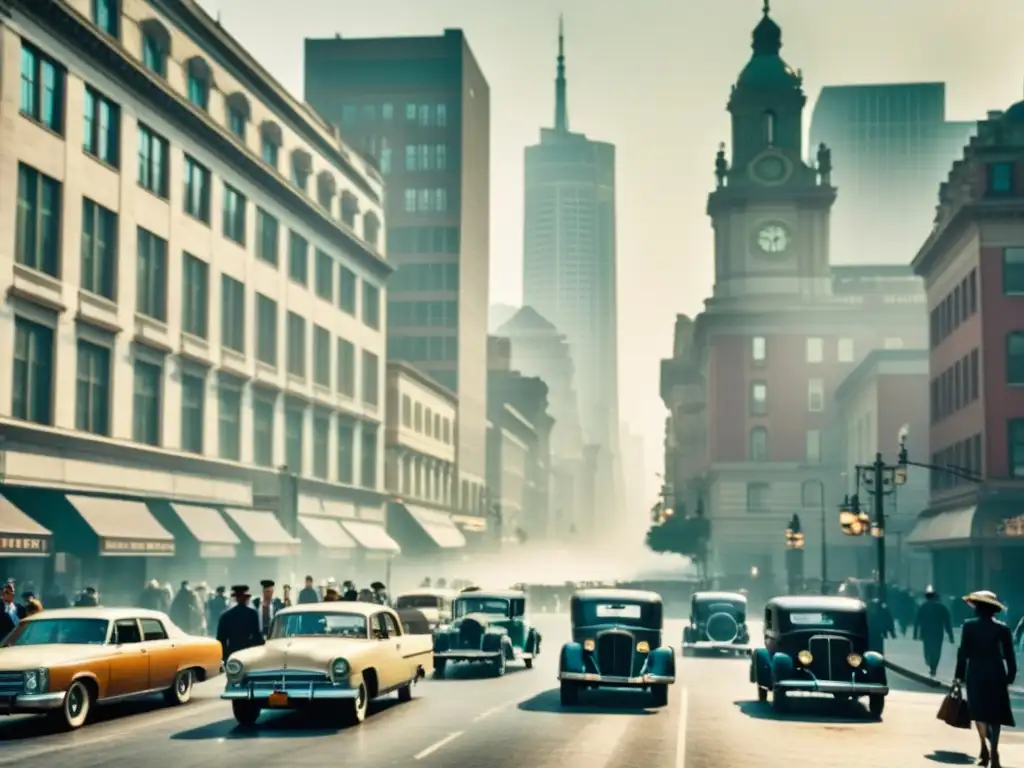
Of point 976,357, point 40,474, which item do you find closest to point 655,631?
point 40,474

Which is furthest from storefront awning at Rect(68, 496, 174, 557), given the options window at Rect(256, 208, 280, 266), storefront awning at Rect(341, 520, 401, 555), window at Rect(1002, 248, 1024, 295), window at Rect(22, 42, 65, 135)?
window at Rect(1002, 248, 1024, 295)

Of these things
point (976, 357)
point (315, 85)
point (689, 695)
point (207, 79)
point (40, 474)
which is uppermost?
point (315, 85)

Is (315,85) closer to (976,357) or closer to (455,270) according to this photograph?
(455,270)

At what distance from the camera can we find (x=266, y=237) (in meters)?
65.8

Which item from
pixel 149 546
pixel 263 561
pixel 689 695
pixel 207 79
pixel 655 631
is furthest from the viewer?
pixel 263 561

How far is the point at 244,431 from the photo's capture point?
61.1 m

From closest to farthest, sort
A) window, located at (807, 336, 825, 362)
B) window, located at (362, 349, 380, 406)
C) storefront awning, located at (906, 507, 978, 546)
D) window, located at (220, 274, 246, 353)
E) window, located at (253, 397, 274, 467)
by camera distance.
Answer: window, located at (220, 274, 246, 353) → window, located at (253, 397, 274, 467) → storefront awning, located at (906, 507, 978, 546) → window, located at (362, 349, 380, 406) → window, located at (807, 336, 825, 362)

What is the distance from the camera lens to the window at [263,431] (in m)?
63.4

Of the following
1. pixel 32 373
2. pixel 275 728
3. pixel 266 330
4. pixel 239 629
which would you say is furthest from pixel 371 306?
pixel 275 728

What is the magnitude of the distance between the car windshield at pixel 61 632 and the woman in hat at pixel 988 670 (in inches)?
466

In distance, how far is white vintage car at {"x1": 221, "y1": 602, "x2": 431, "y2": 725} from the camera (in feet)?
69.9

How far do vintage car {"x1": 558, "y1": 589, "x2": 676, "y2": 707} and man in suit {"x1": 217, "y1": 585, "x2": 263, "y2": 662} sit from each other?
5259 mm

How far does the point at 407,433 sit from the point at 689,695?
6733 cm

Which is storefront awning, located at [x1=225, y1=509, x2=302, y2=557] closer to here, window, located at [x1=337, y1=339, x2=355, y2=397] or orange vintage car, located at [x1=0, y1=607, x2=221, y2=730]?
window, located at [x1=337, y1=339, x2=355, y2=397]
